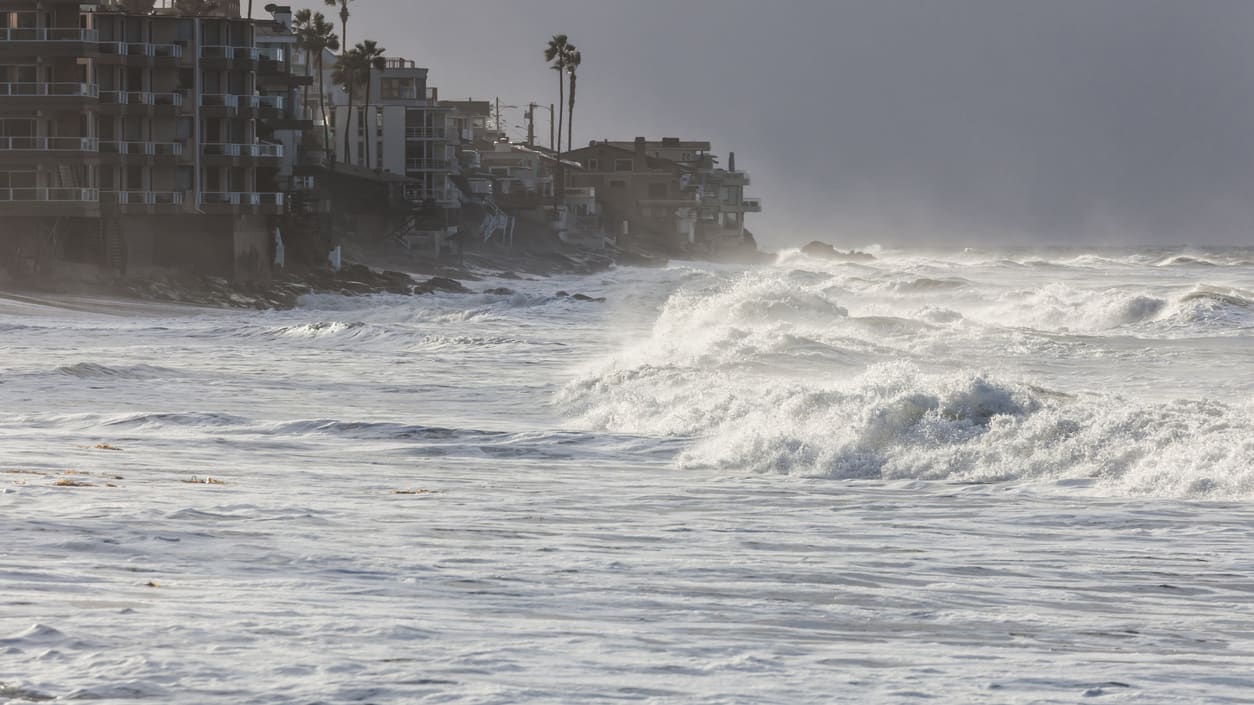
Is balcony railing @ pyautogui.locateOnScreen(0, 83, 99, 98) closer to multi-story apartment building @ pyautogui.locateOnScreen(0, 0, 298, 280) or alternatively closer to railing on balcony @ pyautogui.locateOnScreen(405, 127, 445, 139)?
multi-story apartment building @ pyautogui.locateOnScreen(0, 0, 298, 280)

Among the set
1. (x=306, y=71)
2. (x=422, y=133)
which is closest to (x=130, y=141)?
(x=306, y=71)

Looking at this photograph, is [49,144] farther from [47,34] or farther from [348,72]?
[348,72]

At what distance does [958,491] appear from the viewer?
518 inches

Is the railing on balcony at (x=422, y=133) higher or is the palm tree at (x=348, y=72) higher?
the palm tree at (x=348, y=72)

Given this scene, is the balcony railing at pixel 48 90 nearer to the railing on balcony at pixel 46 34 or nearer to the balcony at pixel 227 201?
the railing on balcony at pixel 46 34

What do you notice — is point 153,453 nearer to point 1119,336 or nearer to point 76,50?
point 1119,336

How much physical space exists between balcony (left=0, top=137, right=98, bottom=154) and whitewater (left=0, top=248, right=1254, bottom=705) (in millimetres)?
29319

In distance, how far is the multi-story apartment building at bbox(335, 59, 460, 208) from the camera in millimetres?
94312

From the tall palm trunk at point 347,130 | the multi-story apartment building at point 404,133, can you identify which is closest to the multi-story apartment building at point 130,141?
the tall palm trunk at point 347,130

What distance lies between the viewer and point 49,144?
52.3 metres

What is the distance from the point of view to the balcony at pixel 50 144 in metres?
51.8

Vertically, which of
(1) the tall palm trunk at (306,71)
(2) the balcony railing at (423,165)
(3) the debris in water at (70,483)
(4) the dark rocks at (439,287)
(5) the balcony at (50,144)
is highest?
(1) the tall palm trunk at (306,71)

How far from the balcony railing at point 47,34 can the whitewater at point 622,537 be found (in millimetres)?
31808

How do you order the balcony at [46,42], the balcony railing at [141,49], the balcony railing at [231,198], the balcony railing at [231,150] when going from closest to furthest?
the balcony at [46,42]
the balcony railing at [141,49]
the balcony railing at [231,198]
the balcony railing at [231,150]
